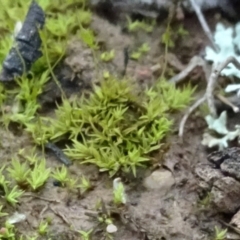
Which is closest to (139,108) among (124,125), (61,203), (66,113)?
(124,125)

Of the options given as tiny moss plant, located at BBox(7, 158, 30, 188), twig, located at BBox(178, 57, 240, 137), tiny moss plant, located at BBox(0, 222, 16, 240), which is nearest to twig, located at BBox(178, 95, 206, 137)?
twig, located at BBox(178, 57, 240, 137)

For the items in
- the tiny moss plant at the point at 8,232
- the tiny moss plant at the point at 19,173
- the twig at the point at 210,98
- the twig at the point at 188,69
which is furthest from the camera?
the twig at the point at 188,69

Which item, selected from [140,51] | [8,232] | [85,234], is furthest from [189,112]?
[8,232]

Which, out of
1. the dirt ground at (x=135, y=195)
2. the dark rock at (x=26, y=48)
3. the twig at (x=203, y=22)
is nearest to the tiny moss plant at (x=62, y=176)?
the dirt ground at (x=135, y=195)

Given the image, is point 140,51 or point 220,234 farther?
point 140,51

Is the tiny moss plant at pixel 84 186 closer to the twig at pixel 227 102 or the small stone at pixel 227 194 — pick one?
the small stone at pixel 227 194

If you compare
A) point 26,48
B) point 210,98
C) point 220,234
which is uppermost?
point 26,48

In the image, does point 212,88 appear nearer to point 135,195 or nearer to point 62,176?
point 135,195

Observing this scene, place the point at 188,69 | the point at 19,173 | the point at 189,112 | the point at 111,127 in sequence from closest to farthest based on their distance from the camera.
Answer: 1. the point at 19,173
2. the point at 111,127
3. the point at 189,112
4. the point at 188,69
